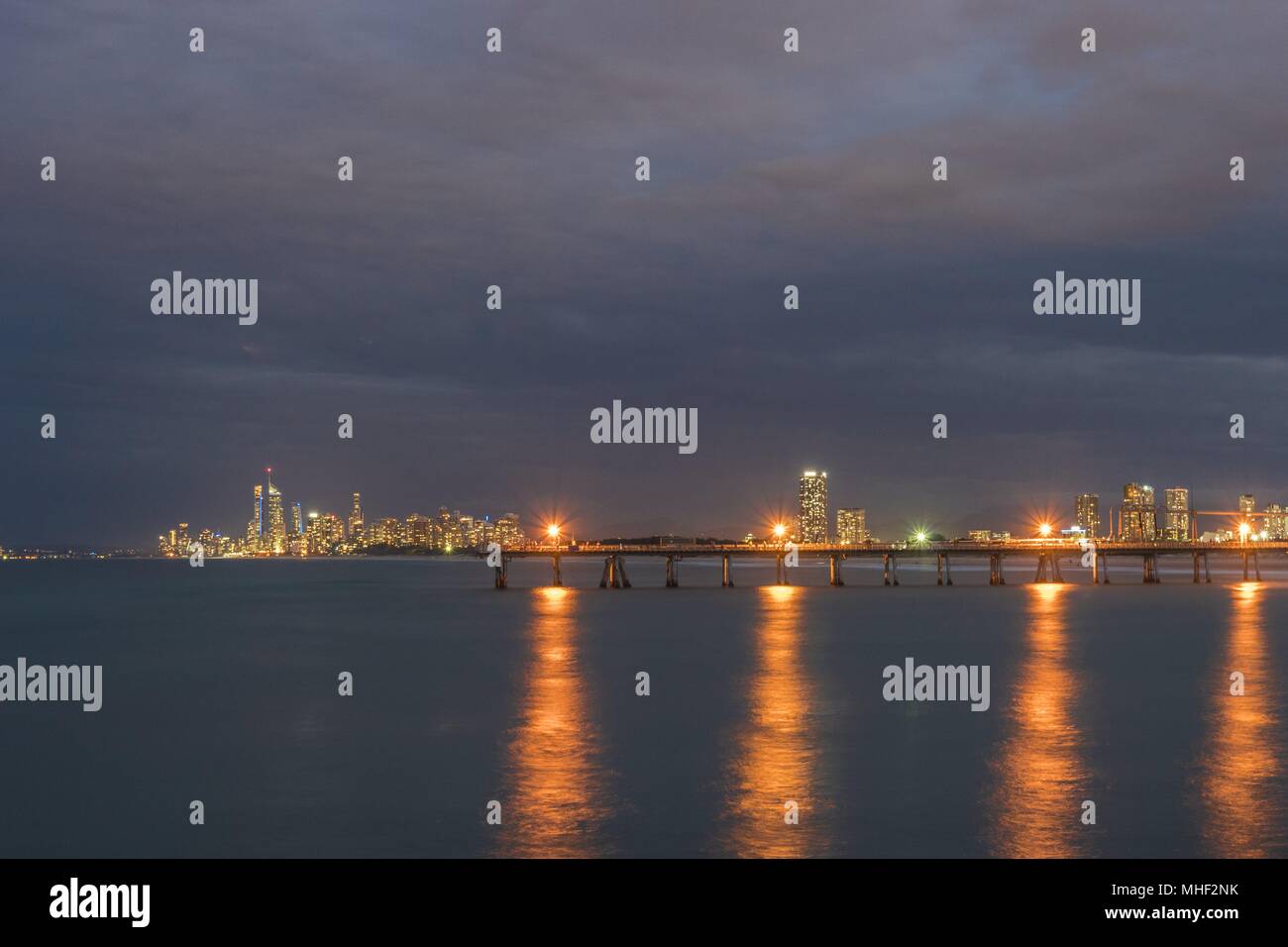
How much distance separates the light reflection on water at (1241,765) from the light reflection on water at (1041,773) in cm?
278

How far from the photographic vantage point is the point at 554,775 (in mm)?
30641

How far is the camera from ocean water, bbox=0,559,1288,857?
80.1 feet

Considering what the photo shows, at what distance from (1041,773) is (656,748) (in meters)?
10.8

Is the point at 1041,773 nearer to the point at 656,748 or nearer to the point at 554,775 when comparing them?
the point at 656,748

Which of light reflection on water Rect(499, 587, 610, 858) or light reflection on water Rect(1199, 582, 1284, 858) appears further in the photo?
light reflection on water Rect(499, 587, 610, 858)

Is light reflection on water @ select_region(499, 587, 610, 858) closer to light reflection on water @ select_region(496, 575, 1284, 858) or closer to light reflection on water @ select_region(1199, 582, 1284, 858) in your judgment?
light reflection on water @ select_region(496, 575, 1284, 858)

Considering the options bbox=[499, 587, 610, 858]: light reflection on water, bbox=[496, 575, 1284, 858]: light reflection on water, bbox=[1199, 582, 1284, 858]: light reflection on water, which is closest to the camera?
bbox=[496, 575, 1284, 858]: light reflection on water

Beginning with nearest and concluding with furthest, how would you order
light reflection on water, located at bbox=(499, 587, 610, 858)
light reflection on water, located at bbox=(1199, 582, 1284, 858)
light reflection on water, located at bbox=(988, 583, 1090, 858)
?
light reflection on water, located at bbox=(988, 583, 1090, 858) → light reflection on water, located at bbox=(1199, 582, 1284, 858) → light reflection on water, located at bbox=(499, 587, 610, 858)

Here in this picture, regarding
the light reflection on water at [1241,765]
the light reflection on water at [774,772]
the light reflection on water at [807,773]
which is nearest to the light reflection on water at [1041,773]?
the light reflection on water at [807,773]

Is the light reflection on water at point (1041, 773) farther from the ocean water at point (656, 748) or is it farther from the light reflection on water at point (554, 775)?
the light reflection on water at point (554, 775)

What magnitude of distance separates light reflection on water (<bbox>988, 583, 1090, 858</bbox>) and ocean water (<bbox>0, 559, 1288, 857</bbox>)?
13 cm

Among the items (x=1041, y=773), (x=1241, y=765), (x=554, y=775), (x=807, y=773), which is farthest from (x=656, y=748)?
(x=1241, y=765)

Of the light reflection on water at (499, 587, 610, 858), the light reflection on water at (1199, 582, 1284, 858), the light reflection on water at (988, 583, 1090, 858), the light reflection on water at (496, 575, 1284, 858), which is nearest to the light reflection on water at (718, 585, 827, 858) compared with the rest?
the light reflection on water at (496, 575, 1284, 858)
